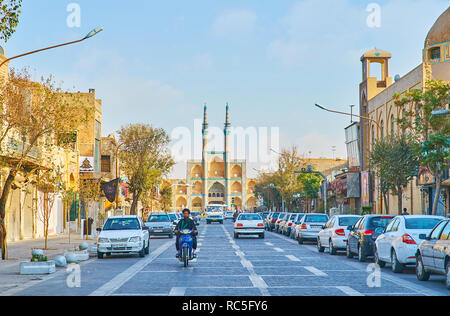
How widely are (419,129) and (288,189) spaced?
53.0 metres

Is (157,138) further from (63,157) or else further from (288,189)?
(288,189)

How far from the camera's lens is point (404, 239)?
1708 cm

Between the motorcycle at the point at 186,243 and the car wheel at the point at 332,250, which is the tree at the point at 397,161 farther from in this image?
the motorcycle at the point at 186,243

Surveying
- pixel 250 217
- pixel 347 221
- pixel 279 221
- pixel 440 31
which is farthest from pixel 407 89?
pixel 347 221

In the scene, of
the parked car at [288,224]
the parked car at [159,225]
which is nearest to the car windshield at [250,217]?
the parked car at [288,224]

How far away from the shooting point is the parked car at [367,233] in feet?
69.4

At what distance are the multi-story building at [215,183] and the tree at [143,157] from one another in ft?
364

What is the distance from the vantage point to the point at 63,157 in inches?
1919

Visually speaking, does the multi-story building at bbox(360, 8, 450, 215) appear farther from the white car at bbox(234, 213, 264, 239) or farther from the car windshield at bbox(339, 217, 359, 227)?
the car windshield at bbox(339, 217, 359, 227)

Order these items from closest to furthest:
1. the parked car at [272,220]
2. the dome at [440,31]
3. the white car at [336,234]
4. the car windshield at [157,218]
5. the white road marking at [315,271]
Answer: the white road marking at [315,271] → the white car at [336,234] → the car windshield at [157,218] → the dome at [440,31] → the parked car at [272,220]

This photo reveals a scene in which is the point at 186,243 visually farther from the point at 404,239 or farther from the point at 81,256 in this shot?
the point at 404,239

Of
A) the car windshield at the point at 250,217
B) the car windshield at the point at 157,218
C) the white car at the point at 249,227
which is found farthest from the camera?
the car windshield at the point at 157,218

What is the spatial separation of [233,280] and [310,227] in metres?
19.4
